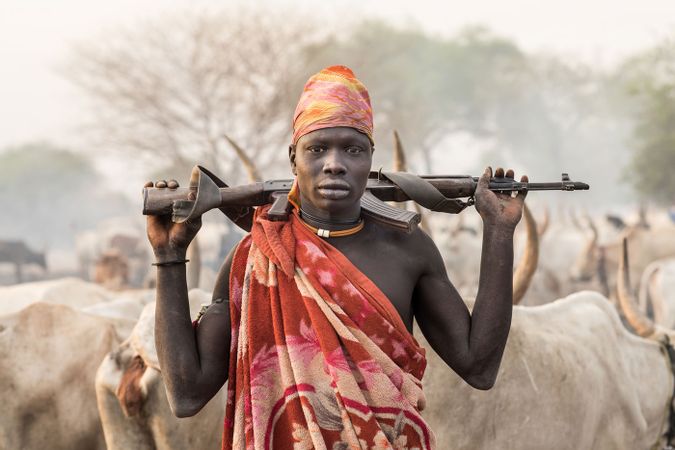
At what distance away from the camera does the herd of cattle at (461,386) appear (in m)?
3.31

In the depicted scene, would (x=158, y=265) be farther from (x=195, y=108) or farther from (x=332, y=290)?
(x=195, y=108)

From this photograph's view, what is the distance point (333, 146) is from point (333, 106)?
9 centimetres

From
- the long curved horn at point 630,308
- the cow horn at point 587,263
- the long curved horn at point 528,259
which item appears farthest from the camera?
the cow horn at point 587,263

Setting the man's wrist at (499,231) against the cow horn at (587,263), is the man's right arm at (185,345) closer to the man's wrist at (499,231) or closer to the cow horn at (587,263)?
the man's wrist at (499,231)

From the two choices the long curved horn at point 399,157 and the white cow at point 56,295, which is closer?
the long curved horn at point 399,157

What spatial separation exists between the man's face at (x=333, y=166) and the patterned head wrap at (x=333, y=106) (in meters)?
0.02

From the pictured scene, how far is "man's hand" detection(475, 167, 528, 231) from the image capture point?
2023mm

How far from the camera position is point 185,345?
1941mm

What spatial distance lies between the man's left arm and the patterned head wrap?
13.8 inches

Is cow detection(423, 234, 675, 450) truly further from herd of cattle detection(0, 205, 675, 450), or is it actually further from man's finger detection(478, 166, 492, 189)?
man's finger detection(478, 166, 492, 189)

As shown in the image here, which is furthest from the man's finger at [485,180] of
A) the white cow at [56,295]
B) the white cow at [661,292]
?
the white cow at [661,292]

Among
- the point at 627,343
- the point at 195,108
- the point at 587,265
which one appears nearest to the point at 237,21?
the point at 195,108

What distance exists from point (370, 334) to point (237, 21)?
65.4 ft

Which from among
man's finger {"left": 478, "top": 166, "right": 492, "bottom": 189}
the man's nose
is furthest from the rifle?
the man's nose
